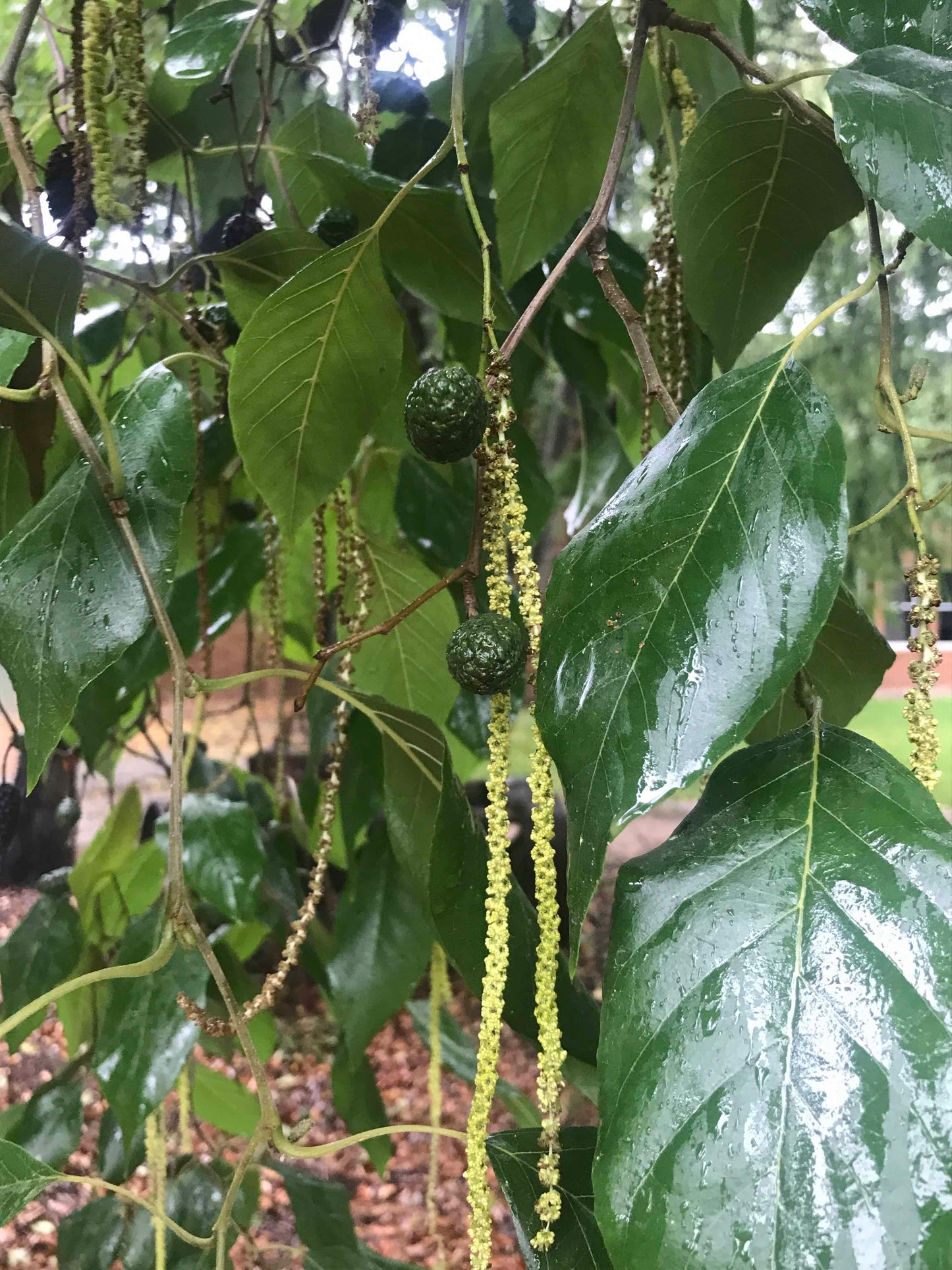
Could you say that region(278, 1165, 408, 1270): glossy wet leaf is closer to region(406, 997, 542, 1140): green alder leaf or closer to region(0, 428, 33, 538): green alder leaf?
region(406, 997, 542, 1140): green alder leaf

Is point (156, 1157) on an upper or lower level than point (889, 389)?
lower

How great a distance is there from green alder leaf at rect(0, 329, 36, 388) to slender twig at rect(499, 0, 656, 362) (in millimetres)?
216

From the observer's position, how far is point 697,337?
50 cm

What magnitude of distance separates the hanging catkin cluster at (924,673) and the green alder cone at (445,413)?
14cm

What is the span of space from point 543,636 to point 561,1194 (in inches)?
7.5

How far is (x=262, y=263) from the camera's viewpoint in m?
0.48

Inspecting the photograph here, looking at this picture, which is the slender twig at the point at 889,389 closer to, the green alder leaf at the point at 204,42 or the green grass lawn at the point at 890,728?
the green alder leaf at the point at 204,42

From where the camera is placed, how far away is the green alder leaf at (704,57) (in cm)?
49

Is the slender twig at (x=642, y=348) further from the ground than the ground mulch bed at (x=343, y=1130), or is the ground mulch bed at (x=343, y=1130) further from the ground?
the slender twig at (x=642, y=348)

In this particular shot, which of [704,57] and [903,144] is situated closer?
[903,144]

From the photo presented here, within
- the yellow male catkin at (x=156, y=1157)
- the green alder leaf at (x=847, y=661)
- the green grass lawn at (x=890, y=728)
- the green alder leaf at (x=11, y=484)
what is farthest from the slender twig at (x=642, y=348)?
the green grass lawn at (x=890, y=728)

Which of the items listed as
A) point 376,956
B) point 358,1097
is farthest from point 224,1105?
point 376,956

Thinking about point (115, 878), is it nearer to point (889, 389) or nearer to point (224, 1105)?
point (224, 1105)

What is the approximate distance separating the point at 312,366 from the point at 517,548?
181 mm
